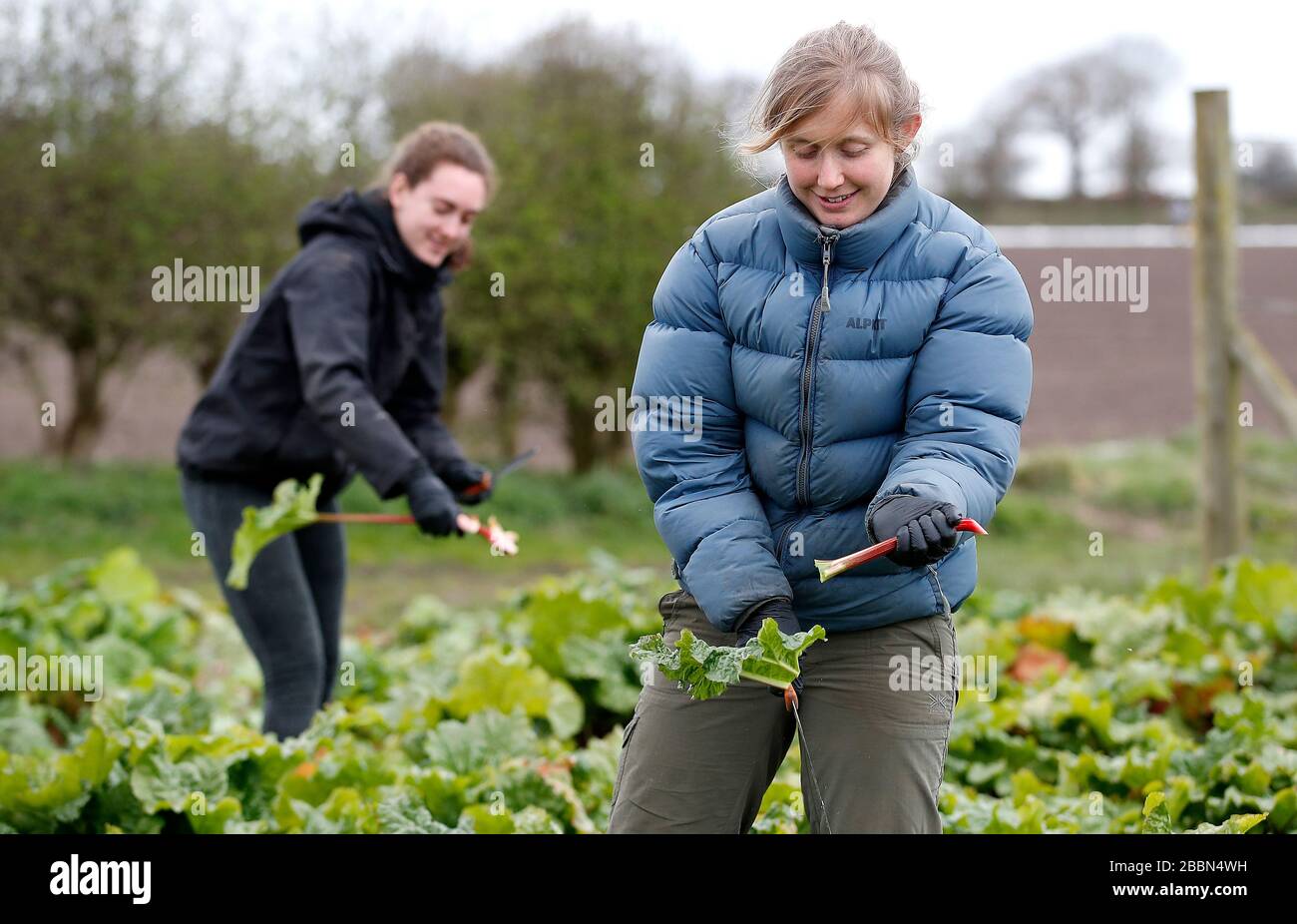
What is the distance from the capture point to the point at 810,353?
8.54 feet

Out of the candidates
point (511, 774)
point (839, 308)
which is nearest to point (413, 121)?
point (511, 774)

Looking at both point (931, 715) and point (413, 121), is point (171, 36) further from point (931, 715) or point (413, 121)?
point (931, 715)

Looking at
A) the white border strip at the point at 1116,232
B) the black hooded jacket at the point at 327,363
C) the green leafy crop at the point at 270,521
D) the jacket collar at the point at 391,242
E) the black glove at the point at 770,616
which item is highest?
the white border strip at the point at 1116,232

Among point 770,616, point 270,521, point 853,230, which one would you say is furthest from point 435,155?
point 770,616

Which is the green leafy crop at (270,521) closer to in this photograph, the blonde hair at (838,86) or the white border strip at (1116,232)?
the blonde hair at (838,86)

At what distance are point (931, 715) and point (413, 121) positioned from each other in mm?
8759

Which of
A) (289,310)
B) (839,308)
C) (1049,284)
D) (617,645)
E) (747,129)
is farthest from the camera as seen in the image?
(617,645)

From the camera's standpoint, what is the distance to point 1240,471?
6.86 metres

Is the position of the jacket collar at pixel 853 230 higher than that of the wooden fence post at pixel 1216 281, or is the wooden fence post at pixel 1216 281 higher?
the wooden fence post at pixel 1216 281

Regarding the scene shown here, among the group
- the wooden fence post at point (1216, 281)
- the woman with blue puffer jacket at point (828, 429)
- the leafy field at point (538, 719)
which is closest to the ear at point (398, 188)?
the leafy field at point (538, 719)

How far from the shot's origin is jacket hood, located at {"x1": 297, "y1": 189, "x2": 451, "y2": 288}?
14.1ft

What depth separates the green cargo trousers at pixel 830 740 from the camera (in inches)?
105

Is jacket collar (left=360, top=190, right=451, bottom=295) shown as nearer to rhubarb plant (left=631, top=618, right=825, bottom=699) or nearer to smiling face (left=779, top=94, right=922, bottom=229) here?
smiling face (left=779, top=94, right=922, bottom=229)

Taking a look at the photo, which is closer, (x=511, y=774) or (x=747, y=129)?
(x=747, y=129)
